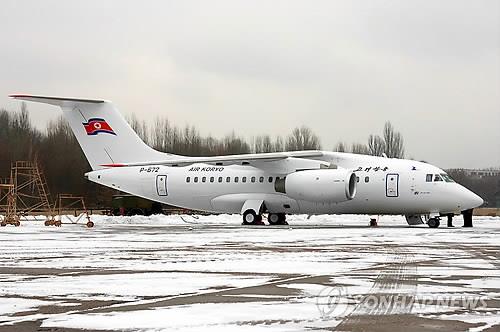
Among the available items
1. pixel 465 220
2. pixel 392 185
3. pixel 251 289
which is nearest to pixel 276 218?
pixel 392 185

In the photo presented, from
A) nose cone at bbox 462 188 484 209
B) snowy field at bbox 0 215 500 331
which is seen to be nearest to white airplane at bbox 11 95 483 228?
nose cone at bbox 462 188 484 209

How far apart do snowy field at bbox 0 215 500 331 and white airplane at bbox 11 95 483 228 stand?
47.0 ft

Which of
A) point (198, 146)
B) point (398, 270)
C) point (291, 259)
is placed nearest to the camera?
point (398, 270)

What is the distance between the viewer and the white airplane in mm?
29562

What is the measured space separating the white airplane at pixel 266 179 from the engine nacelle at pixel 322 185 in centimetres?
4

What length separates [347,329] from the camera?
20.0 ft

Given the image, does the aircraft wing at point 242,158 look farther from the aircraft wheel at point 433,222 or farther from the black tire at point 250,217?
the aircraft wheel at point 433,222

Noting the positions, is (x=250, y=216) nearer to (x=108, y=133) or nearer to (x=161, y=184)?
(x=161, y=184)

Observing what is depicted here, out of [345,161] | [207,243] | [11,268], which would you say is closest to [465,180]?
[345,161]

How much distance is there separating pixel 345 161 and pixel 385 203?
8.77ft

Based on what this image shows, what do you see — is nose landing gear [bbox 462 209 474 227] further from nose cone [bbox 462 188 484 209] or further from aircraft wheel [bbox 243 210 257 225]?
aircraft wheel [bbox 243 210 257 225]

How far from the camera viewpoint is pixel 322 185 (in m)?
29.7

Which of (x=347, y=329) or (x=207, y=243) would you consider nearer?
(x=347, y=329)

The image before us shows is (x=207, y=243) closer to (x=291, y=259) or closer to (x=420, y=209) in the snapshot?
(x=291, y=259)
